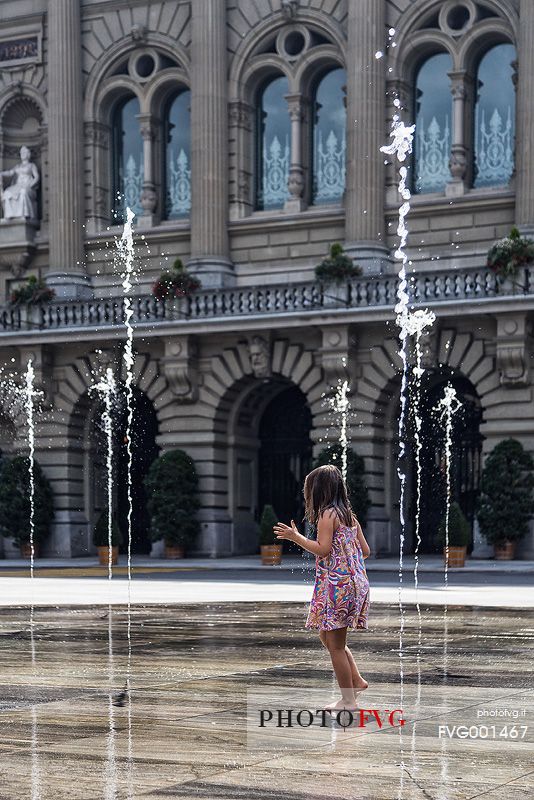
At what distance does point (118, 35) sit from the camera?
161ft

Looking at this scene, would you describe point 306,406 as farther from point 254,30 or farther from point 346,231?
point 254,30

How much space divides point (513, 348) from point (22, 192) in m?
17.6

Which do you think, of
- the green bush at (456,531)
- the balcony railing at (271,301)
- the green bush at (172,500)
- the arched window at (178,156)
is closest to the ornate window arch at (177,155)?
the arched window at (178,156)

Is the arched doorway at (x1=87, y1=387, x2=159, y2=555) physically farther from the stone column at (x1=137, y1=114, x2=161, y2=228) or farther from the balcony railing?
the stone column at (x1=137, y1=114, x2=161, y2=228)

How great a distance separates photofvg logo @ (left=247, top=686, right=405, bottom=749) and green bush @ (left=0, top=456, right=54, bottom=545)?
3537 centimetres

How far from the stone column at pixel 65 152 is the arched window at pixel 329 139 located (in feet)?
24.4

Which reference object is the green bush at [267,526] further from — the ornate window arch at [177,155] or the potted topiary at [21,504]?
the ornate window arch at [177,155]

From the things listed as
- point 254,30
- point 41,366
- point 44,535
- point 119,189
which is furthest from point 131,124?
point 44,535

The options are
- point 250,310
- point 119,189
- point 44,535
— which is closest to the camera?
point 250,310

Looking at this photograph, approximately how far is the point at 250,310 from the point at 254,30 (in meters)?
8.93

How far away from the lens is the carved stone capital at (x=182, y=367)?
45031 millimetres

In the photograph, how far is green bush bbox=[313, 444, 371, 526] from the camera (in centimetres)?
4153

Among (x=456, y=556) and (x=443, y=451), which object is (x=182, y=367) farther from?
(x=456, y=556)

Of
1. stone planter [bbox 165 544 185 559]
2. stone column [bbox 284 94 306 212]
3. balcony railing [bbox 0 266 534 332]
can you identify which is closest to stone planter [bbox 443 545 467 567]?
balcony railing [bbox 0 266 534 332]
